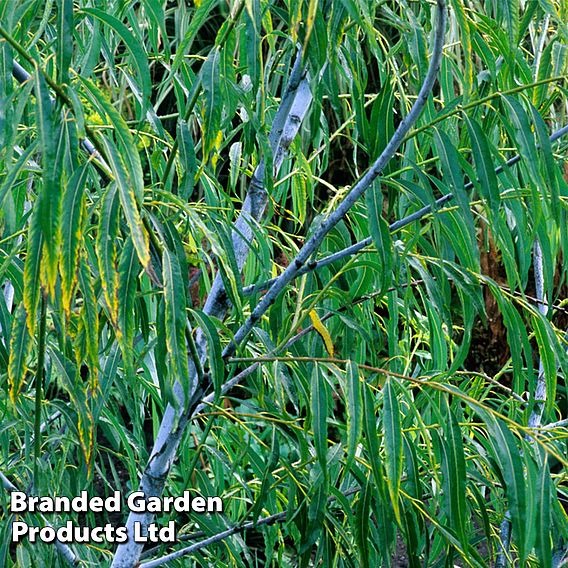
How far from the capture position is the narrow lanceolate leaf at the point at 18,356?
443 mm

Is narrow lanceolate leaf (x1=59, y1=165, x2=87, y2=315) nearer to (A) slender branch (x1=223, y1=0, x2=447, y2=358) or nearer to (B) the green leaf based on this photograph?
(B) the green leaf

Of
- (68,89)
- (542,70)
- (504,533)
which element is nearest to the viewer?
(68,89)

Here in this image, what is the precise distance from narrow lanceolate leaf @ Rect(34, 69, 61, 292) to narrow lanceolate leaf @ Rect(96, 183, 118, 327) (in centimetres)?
4

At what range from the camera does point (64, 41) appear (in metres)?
0.43

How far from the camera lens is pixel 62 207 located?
0.41 m

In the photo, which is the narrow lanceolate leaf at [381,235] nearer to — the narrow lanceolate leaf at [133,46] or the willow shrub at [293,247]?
the willow shrub at [293,247]

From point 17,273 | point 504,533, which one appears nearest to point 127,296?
point 17,273

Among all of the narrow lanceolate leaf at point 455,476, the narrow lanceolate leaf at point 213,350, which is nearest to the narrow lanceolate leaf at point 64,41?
the narrow lanceolate leaf at point 213,350

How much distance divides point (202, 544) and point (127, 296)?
352 mm

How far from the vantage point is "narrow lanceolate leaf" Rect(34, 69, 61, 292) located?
37cm

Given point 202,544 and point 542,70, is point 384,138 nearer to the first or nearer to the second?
point 542,70

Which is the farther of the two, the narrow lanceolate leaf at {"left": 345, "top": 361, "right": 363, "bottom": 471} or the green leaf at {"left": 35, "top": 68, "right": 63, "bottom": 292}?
the narrow lanceolate leaf at {"left": 345, "top": 361, "right": 363, "bottom": 471}

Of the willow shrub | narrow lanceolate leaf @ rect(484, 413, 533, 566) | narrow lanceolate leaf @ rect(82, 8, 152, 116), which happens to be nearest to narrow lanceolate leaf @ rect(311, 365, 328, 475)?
the willow shrub

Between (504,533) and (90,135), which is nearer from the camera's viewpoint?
(90,135)
